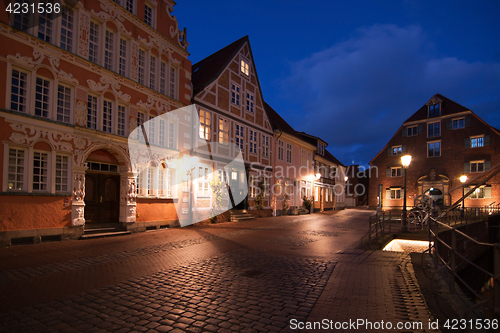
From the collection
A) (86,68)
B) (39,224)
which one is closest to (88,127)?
(86,68)

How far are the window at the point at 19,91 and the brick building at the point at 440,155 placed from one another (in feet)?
123

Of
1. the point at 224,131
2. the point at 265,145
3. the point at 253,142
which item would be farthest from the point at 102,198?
the point at 265,145

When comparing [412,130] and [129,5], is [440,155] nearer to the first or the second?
[412,130]

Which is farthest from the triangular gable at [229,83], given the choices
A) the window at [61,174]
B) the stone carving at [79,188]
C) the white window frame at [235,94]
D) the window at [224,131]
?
the window at [61,174]

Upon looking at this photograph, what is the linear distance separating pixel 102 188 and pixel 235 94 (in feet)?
40.0

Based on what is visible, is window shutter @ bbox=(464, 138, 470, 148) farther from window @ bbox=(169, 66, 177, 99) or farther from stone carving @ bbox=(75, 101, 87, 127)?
stone carving @ bbox=(75, 101, 87, 127)

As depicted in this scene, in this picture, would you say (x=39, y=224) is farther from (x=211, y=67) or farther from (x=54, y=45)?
(x=211, y=67)

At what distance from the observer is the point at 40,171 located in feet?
36.0

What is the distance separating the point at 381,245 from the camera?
10.9 m

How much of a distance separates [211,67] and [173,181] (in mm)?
9726

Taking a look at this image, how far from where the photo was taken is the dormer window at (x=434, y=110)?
37.4m

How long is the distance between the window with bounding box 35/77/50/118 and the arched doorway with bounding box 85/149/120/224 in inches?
96.7

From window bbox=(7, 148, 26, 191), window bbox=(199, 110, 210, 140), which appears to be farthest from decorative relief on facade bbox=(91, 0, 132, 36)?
window bbox=(7, 148, 26, 191)

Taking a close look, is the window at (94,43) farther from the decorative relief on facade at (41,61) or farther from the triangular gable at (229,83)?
the triangular gable at (229,83)
